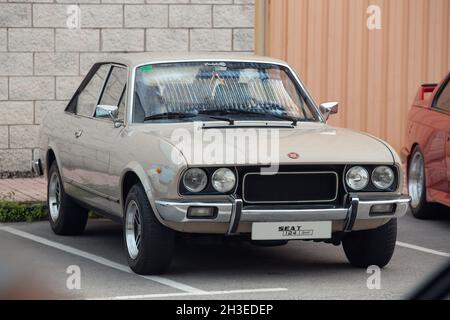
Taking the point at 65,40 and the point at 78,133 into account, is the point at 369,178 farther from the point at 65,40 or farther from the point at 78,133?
the point at 65,40

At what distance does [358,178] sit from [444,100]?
11.0ft

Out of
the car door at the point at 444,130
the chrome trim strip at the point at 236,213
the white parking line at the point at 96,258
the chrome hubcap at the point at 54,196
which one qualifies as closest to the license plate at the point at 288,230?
the chrome trim strip at the point at 236,213

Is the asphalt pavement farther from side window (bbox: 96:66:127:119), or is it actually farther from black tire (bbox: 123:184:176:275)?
side window (bbox: 96:66:127:119)

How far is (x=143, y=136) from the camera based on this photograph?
7871 mm

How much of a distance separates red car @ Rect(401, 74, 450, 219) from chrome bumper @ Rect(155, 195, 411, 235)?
268cm

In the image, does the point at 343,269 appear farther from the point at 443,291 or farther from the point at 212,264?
the point at 443,291

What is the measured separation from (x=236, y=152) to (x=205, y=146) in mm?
203

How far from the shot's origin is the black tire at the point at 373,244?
312 inches

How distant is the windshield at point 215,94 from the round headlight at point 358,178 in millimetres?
1029

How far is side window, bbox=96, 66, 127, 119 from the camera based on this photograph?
8.67 m

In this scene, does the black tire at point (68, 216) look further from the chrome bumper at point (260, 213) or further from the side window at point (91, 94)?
the chrome bumper at point (260, 213)

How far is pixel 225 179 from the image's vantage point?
7.31m

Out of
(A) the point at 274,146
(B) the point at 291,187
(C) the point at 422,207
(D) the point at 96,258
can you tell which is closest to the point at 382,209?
(B) the point at 291,187
